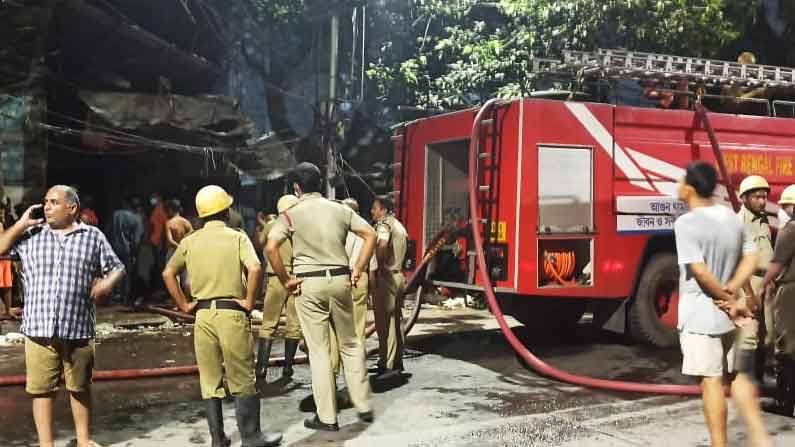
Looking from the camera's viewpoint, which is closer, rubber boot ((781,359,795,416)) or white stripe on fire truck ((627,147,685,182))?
rubber boot ((781,359,795,416))

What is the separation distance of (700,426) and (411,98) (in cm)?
1342

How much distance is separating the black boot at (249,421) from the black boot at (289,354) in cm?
224

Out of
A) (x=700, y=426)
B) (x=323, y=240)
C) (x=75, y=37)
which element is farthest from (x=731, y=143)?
(x=75, y=37)

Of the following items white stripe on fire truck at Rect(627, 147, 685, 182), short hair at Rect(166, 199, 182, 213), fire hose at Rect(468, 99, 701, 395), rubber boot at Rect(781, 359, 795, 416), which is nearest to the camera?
rubber boot at Rect(781, 359, 795, 416)

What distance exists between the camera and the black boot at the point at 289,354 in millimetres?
7188

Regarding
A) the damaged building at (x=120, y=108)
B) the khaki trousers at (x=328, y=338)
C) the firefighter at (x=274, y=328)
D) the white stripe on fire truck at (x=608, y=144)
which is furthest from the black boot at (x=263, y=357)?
the damaged building at (x=120, y=108)

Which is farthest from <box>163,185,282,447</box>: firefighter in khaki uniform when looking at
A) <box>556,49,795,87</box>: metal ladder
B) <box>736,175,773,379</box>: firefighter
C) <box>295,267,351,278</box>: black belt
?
<box>556,49,795,87</box>: metal ladder

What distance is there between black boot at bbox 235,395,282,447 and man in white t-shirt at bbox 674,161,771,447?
2506 millimetres

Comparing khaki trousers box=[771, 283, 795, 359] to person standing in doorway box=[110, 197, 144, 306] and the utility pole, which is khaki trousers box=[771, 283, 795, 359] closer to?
person standing in doorway box=[110, 197, 144, 306]

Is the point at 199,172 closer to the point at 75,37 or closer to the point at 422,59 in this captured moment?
the point at 75,37

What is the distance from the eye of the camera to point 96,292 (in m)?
4.59

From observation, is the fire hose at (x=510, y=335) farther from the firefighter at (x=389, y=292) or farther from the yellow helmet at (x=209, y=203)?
the yellow helmet at (x=209, y=203)

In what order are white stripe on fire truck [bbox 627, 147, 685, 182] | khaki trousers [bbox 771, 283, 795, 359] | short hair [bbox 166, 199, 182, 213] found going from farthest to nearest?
short hair [bbox 166, 199, 182, 213], white stripe on fire truck [bbox 627, 147, 685, 182], khaki trousers [bbox 771, 283, 795, 359]

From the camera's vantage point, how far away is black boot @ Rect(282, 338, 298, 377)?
7188 millimetres
